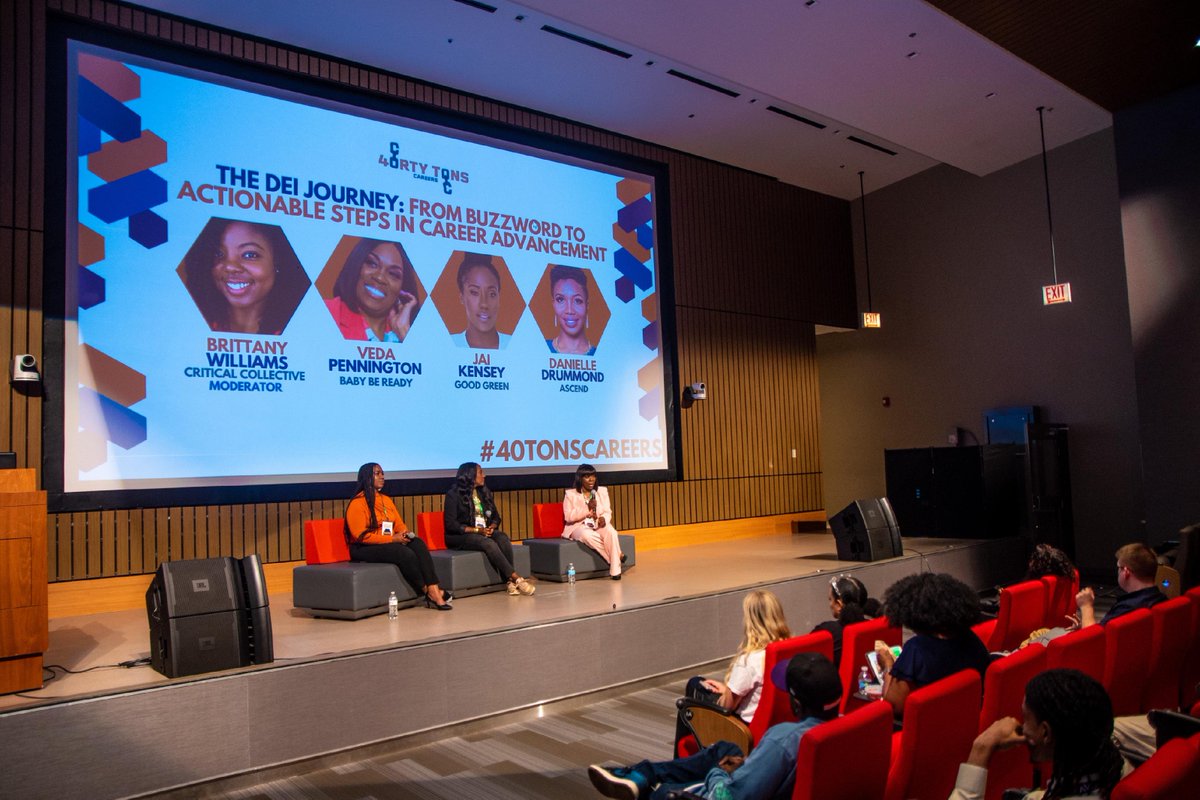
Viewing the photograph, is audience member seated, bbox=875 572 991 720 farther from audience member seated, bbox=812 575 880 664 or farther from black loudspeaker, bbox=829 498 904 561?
black loudspeaker, bbox=829 498 904 561

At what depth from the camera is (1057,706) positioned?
1.75 metres

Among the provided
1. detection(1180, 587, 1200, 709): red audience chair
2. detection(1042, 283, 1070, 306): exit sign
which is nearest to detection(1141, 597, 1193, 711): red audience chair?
detection(1180, 587, 1200, 709): red audience chair

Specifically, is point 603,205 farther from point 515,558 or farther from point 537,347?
point 515,558

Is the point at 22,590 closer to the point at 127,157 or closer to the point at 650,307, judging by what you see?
the point at 127,157

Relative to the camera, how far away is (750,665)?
2.92 metres

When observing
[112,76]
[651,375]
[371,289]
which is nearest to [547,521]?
[651,375]

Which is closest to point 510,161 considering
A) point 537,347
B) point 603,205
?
point 603,205

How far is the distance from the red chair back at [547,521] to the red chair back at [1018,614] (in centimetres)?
397

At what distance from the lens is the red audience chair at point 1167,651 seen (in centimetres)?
300

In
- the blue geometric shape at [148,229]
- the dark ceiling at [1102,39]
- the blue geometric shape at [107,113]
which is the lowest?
the blue geometric shape at [148,229]

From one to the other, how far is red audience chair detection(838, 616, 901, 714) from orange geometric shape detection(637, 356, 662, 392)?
5.61m

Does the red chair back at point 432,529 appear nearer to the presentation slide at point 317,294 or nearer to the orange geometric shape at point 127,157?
the presentation slide at point 317,294

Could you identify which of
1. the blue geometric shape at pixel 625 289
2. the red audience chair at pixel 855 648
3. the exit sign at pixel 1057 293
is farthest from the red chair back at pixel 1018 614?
the blue geometric shape at pixel 625 289

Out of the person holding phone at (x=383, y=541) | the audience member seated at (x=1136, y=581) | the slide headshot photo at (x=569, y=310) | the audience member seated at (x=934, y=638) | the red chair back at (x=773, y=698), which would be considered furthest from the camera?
the slide headshot photo at (x=569, y=310)
